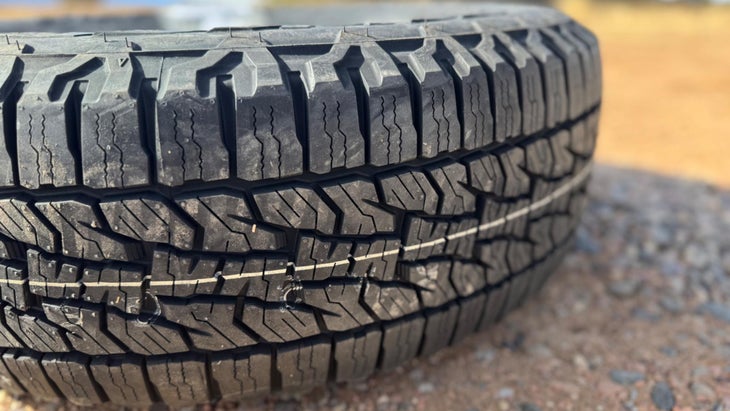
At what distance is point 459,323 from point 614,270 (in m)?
1.01

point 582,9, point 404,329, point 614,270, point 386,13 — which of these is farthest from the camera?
→ point 582,9

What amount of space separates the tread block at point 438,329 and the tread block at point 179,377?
61 centimetres

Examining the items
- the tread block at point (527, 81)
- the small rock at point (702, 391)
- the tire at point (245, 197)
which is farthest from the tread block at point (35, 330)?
the small rock at point (702, 391)

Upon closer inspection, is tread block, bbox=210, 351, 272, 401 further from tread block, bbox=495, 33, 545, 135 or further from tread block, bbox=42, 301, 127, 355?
tread block, bbox=495, 33, 545, 135

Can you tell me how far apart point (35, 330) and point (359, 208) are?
2.63ft

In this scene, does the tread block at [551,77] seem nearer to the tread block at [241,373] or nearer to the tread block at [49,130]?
the tread block at [241,373]

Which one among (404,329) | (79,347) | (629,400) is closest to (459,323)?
(404,329)

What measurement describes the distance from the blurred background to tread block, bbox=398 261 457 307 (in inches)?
95.7

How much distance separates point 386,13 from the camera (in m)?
4.20

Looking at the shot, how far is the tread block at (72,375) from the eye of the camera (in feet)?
4.67

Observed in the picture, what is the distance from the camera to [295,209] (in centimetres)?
131

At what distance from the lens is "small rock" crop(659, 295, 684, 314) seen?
7.16 ft

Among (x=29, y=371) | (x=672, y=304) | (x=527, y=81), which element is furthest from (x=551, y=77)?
(x=29, y=371)

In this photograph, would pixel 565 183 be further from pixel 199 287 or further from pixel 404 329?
pixel 199 287
